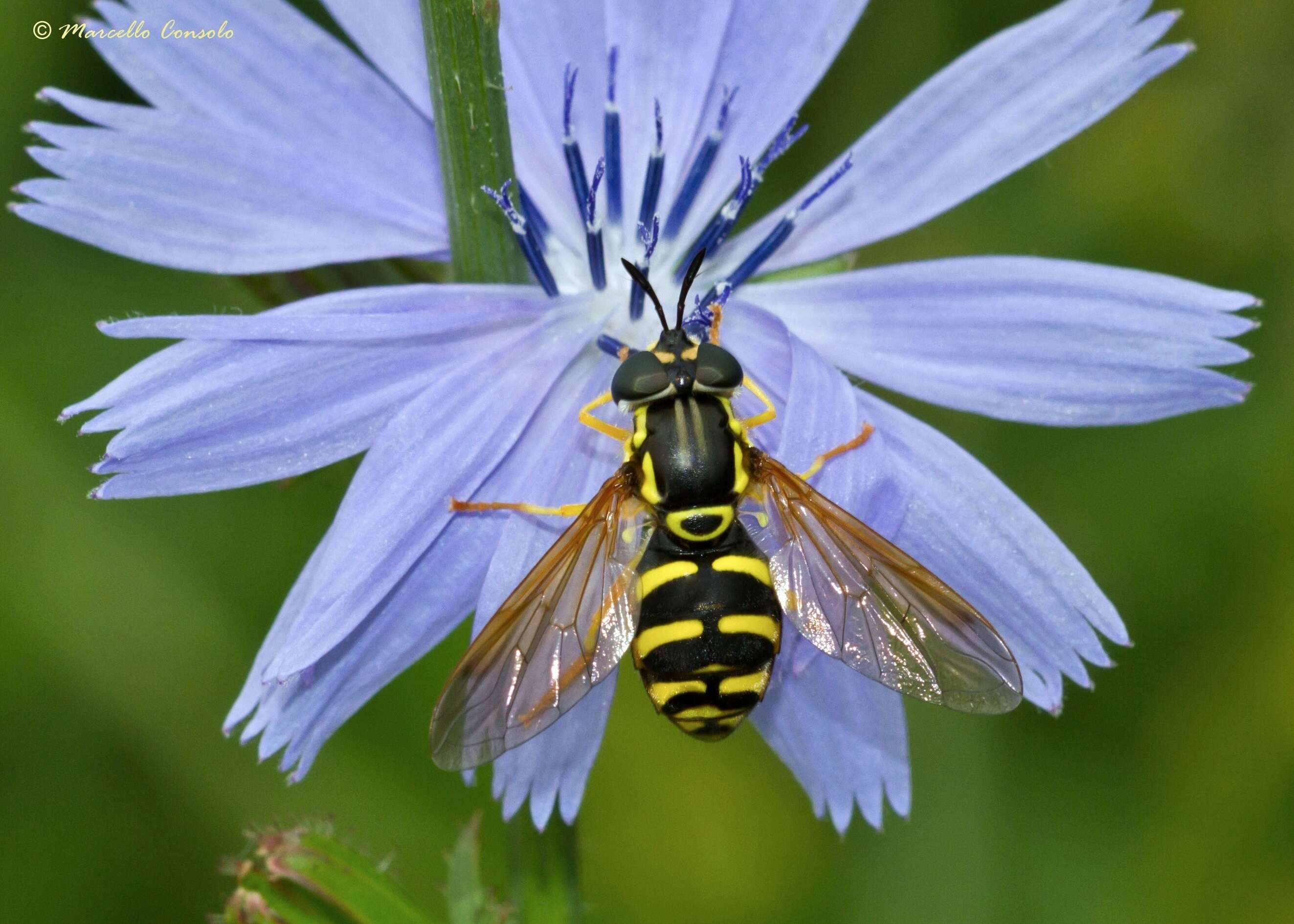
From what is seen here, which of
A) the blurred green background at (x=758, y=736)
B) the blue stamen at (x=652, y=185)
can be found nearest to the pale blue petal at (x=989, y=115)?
the blue stamen at (x=652, y=185)

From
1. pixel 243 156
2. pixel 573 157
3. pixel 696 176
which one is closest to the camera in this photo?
pixel 243 156

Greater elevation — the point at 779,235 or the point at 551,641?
the point at 779,235

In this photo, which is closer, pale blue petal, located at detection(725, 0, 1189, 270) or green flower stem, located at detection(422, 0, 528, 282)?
green flower stem, located at detection(422, 0, 528, 282)

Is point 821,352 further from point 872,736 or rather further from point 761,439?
point 872,736

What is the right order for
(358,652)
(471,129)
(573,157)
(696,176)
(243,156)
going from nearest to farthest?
(471,129) → (358,652) → (243,156) → (573,157) → (696,176)

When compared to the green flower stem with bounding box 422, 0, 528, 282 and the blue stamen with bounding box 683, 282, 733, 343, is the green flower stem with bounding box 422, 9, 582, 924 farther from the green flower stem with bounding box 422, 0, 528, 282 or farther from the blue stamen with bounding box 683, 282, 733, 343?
the blue stamen with bounding box 683, 282, 733, 343

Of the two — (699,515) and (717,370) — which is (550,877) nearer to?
(699,515)

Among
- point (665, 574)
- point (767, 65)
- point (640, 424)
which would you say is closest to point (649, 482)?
point (640, 424)

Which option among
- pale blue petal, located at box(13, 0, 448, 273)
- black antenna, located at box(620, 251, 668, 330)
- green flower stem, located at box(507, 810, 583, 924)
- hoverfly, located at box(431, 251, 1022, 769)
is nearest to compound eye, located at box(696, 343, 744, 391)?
hoverfly, located at box(431, 251, 1022, 769)
